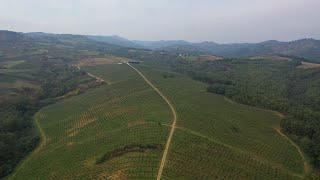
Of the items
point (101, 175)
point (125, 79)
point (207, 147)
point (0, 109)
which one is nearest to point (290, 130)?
point (207, 147)

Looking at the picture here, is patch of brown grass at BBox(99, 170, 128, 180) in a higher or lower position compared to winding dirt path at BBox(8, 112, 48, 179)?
higher

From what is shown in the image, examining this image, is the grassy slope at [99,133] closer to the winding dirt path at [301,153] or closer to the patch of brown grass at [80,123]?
the patch of brown grass at [80,123]

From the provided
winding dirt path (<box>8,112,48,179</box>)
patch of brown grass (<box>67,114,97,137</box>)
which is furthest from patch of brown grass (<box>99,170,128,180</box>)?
patch of brown grass (<box>67,114,97,137</box>)

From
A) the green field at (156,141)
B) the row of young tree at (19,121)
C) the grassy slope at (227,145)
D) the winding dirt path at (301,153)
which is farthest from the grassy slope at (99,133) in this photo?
the winding dirt path at (301,153)

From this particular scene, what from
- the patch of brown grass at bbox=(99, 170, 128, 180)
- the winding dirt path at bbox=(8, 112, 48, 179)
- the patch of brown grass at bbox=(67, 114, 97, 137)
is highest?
the patch of brown grass at bbox=(99, 170, 128, 180)

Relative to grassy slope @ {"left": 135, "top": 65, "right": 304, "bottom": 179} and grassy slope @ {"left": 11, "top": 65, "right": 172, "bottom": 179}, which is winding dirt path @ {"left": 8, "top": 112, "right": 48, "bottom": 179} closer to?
grassy slope @ {"left": 11, "top": 65, "right": 172, "bottom": 179}

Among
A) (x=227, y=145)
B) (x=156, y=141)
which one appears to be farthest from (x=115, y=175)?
(x=227, y=145)

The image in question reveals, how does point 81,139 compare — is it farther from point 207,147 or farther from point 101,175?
point 207,147
